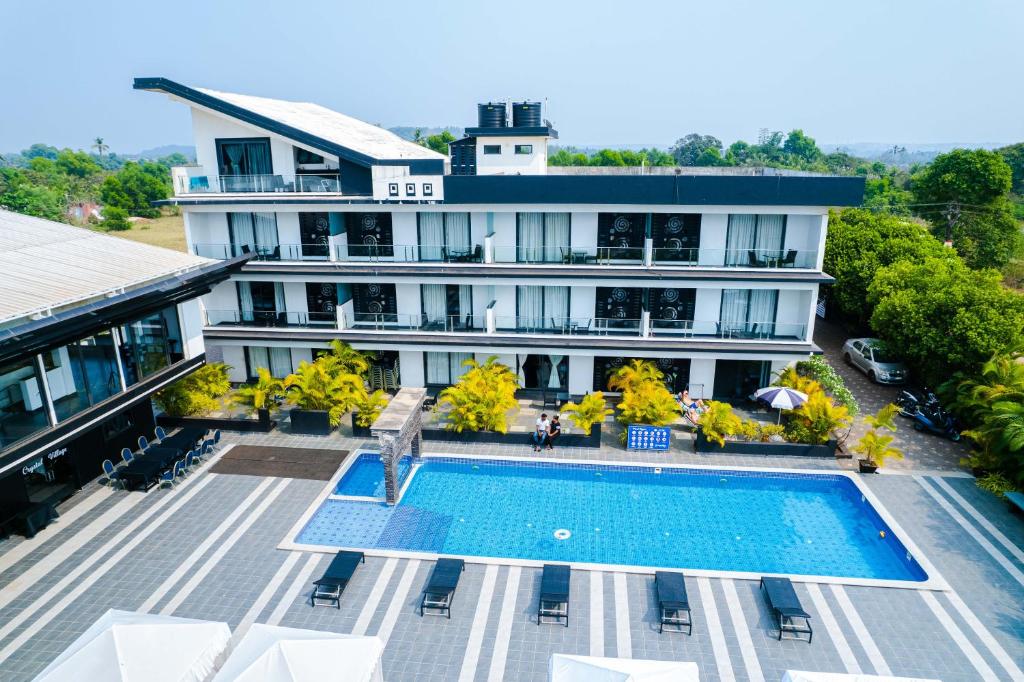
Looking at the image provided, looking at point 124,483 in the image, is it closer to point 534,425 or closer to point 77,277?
point 77,277

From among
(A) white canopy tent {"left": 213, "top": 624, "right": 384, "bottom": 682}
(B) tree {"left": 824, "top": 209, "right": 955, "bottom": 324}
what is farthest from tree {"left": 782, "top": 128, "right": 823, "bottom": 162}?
(A) white canopy tent {"left": 213, "top": 624, "right": 384, "bottom": 682}

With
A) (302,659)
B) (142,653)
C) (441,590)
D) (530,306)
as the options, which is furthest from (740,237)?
(142,653)

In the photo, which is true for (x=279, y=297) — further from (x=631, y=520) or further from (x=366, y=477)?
(x=631, y=520)

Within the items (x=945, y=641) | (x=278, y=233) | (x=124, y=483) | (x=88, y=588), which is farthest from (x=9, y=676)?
(x=945, y=641)

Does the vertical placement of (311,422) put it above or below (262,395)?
below

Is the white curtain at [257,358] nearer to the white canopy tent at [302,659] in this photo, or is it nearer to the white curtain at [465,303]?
the white curtain at [465,303]

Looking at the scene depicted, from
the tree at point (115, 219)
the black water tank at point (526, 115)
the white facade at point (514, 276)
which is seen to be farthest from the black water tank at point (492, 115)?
the tree at point (115, 219)
